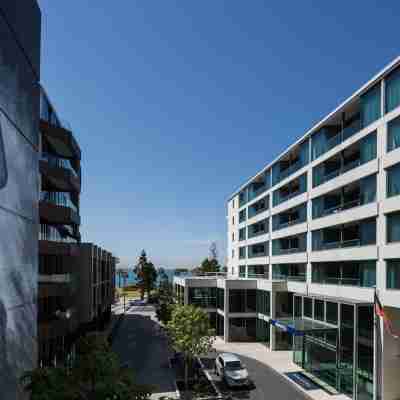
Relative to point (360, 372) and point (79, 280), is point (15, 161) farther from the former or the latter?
point (79, 280)

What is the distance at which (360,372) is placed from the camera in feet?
82.6

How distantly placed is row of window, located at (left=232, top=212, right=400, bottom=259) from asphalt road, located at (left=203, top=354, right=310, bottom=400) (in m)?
10.9

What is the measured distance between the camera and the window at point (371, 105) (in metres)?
25.0

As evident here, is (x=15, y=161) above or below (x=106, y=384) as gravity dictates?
above

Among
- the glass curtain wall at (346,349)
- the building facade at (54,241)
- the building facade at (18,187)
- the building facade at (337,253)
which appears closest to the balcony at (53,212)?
the building facade at (54,241)

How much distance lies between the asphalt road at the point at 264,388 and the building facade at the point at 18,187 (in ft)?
59.9

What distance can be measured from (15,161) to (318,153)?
1100 inches

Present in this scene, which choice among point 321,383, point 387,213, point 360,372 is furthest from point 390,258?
point 321,383

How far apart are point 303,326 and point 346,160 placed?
45.1ft

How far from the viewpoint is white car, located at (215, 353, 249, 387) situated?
2709 centimetres

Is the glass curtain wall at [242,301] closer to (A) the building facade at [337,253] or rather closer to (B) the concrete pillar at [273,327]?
(A) the building facade at [337,253]

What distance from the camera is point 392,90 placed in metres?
23.7

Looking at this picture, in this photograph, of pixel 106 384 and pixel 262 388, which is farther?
pixel 262 388

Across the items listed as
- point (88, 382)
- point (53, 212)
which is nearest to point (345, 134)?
point (53, 212)
